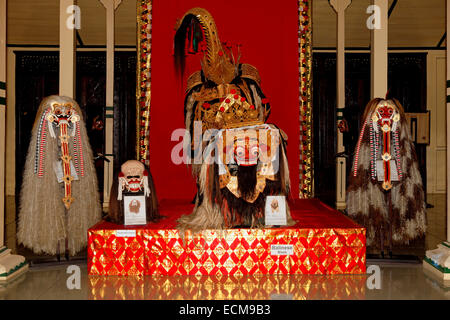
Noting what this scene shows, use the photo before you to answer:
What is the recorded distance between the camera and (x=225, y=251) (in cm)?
319

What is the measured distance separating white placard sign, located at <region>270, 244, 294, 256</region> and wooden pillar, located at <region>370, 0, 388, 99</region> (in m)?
1.83

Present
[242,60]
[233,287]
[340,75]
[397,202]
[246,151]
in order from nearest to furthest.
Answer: [233,287], [246,151], [397,202], [242,60], [340,75]

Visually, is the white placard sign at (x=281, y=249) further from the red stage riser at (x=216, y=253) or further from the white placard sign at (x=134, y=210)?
the white placard sign at (x=134, y=210)

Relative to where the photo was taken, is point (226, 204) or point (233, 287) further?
point (226, 204)

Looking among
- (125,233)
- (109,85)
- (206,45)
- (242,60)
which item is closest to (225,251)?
(125,233)

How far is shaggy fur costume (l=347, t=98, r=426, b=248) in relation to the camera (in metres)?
3.67

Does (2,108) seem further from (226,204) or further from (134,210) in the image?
(226,204)

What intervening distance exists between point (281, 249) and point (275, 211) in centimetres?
31

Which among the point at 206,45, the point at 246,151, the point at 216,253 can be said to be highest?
the point at 206,45

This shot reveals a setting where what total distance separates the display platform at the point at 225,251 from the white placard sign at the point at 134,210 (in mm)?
109

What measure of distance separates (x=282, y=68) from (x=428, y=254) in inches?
117

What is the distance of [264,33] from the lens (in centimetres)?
527

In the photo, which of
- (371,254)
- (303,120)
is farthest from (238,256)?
(303,120)

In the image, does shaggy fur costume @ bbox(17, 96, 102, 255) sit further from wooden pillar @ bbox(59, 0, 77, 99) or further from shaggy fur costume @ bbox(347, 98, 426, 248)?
shaggy fur costume @ bbox(347, 98, 426, 248)
